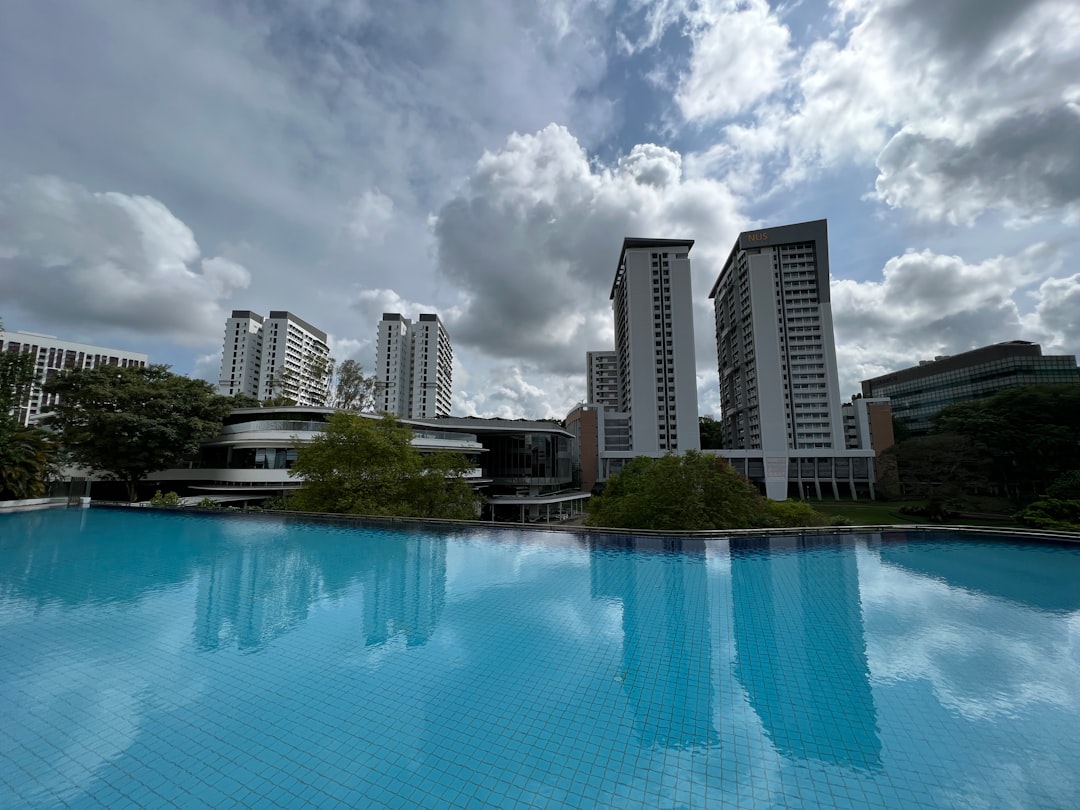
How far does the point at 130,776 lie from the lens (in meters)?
3.29

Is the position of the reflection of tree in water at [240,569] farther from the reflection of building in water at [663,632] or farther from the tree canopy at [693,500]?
the tree canopy at [693,500]

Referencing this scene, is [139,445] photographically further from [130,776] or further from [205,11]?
[130,776]

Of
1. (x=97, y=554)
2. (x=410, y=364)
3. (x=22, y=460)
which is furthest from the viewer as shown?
(x=410, y=364)

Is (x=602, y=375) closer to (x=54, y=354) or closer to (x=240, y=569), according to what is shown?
(x=240, y=569)

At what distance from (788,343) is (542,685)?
179 ft

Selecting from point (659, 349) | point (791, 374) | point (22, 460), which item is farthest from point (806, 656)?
point (791, 374)

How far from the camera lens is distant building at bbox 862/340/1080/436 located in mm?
50812

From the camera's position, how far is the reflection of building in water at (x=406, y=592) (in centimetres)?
602

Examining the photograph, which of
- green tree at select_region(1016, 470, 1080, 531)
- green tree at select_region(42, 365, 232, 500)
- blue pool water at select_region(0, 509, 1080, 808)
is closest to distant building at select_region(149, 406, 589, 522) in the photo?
green tree at select_region(42, 365, 232, 500)

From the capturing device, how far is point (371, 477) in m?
15.9

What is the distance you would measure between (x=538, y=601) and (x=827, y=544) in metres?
7.81

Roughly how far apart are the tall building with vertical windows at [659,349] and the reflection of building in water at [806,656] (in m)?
39.1

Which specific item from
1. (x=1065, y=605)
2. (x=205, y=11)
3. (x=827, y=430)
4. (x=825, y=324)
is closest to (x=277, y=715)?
(x=1065, y=605)

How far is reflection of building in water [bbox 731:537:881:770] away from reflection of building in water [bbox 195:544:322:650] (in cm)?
607
